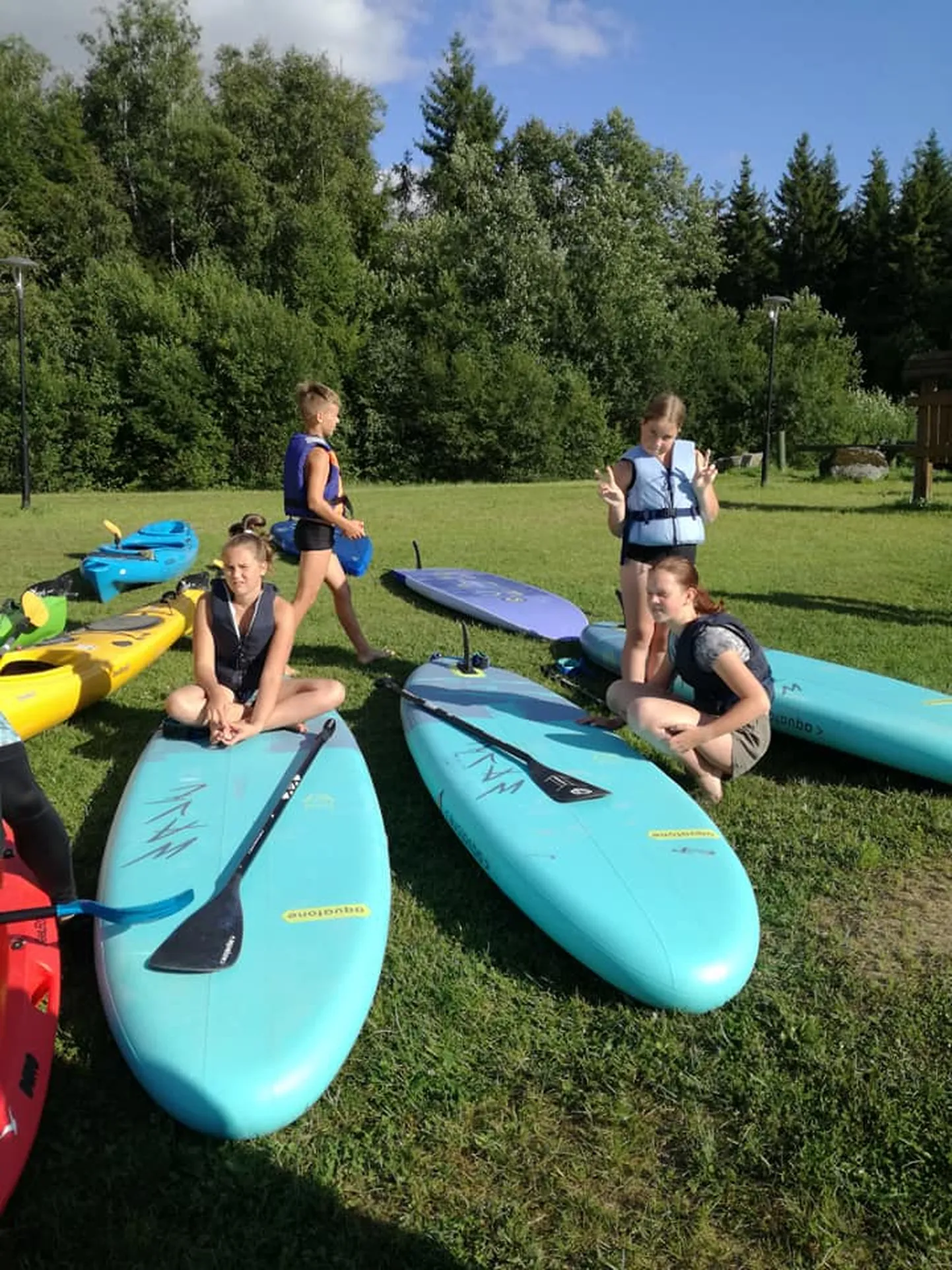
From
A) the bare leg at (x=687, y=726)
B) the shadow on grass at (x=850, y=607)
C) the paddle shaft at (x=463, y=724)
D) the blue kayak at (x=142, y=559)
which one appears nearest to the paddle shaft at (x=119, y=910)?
the paddle shaft at (x=463, y=724)

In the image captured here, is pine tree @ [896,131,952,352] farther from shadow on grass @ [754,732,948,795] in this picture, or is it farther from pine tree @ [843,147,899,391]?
shadow on grass @ [754,732,948,795]

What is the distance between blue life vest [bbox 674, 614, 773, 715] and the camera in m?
3.61

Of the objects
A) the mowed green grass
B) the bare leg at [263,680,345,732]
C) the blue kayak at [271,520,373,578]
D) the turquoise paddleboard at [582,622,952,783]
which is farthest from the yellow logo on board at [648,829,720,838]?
the blue kayak at [271,520,373,578]

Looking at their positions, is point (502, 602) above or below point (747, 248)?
below

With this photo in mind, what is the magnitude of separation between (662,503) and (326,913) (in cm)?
259

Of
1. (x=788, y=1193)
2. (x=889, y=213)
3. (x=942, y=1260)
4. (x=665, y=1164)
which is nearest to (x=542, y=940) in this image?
(x=665, y=1164)

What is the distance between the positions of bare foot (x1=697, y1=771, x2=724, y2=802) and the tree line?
2003 cm

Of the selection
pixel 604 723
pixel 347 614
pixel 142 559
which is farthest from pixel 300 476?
pixel 142 559

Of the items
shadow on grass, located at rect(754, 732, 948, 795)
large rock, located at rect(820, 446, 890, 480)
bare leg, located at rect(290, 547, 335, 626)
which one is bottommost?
shadow on grass, located at rect(754, 732, 948, 795)

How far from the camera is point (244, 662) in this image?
404 centimetres

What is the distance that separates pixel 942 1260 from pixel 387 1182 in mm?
1155

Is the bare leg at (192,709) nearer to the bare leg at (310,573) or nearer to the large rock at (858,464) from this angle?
the bare leg at (310,573)

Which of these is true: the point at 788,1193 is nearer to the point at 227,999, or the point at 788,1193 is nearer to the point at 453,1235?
the point at 453,1235

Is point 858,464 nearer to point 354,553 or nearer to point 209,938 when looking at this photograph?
point 354,553
